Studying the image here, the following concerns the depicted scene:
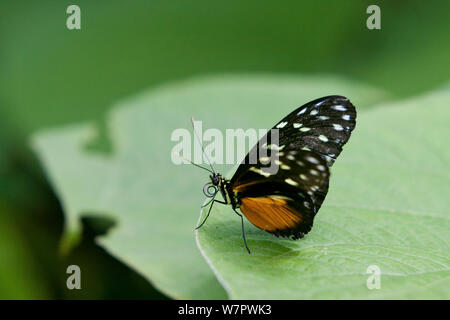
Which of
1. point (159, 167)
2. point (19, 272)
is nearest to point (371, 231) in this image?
point (159, 167)

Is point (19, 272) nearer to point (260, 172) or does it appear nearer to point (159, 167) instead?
point (159, 167)

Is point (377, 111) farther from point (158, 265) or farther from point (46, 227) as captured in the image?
point (46, 227)

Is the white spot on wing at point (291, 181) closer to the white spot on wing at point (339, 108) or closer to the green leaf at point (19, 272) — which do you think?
the white spot on wing at point (339, 108)

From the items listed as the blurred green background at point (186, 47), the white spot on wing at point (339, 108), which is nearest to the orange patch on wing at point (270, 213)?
the white spot on wing at point (339, 108)

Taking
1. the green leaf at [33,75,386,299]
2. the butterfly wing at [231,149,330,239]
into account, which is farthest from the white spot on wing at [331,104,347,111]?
the green leaf at [33,75,386,299]

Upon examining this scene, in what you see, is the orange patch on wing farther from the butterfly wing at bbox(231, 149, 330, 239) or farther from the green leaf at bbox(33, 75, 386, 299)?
the green leaf at bbox(33, 75, 386, 299)
